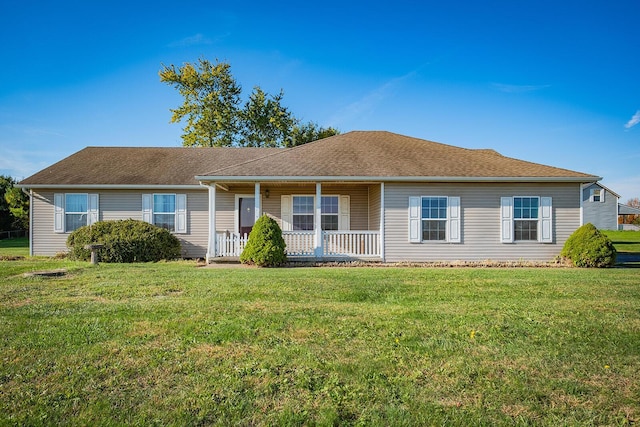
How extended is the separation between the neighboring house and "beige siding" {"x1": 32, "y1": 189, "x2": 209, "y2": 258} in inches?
1629

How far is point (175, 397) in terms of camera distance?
3.15 m

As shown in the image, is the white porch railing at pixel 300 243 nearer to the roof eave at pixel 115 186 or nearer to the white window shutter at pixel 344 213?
the white window shutter at pixel 344 213

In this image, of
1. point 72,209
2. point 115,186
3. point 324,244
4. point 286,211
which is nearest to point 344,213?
point 286,211

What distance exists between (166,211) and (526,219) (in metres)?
13.1

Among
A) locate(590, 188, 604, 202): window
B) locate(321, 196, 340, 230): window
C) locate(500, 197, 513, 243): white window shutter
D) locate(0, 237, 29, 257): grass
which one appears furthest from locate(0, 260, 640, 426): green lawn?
locate(590, 188, 604, 202): window

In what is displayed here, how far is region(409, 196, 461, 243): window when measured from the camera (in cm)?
1382

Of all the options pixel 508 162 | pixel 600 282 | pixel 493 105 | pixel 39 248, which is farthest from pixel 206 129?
pixel 600 282

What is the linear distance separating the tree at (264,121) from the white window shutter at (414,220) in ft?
70.9

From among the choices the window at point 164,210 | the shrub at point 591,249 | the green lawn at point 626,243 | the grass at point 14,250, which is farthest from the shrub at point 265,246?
the green lawn at point 626,243

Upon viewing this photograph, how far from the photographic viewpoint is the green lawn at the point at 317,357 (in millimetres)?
2990

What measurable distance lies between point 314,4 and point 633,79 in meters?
14.4

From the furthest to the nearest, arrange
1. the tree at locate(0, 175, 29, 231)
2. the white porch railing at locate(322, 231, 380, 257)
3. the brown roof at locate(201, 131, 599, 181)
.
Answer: the tree at locate(0, 175, 29, 231) < the white porch railing at locate(322, 231, 380, 257) < the brown roof at locate(201, 131, 599, 181)

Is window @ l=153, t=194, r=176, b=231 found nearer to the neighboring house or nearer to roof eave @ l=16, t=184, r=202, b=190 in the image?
roof eave @ l=16, t=184, r=202, b=190

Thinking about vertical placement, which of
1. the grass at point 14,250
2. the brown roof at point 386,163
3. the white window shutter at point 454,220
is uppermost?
the brown roof at point 386,163
